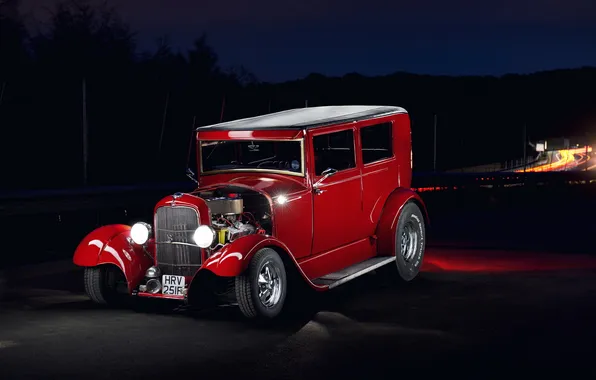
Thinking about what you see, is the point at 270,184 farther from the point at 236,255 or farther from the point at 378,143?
the point at 378,143

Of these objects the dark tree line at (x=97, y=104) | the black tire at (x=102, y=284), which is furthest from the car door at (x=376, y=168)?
the dark tree line at (x=97, y=104)

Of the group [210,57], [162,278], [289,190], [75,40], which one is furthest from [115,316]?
[210,57]

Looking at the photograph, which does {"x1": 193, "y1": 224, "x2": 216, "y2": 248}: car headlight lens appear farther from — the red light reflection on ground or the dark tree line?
the dark tree line

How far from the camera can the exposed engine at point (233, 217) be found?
1045 cm

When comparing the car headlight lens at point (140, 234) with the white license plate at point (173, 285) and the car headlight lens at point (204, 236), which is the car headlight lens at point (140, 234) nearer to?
the white license plate at point (173, 285)

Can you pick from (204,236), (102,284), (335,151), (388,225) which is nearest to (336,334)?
(204,236)

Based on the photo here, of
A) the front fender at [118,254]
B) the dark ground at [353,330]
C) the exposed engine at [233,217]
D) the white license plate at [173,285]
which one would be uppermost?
the exposed engine at [233,217]

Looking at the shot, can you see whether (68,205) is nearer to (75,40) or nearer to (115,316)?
(115,316)

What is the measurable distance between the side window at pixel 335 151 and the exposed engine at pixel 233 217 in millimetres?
1049

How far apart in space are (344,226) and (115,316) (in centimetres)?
302

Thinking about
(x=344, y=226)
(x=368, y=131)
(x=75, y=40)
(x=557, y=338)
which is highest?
(x=75, y=40)

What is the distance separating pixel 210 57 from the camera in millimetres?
60625

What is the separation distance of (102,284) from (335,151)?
3609 millimetres

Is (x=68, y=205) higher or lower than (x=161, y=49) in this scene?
lower
